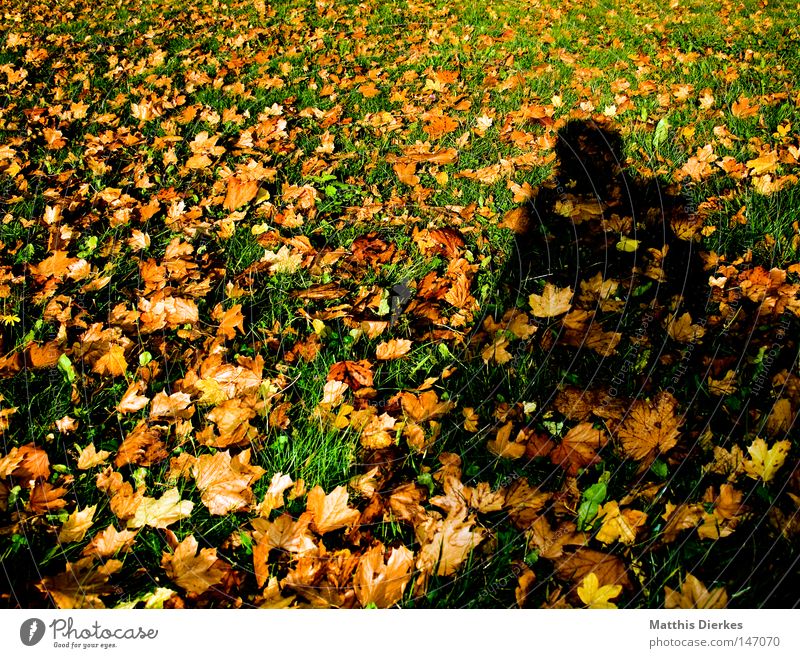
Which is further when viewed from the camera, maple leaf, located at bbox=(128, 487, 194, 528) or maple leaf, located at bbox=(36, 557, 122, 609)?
maple leaf, located at bbox=(128, 487, 194, 528)

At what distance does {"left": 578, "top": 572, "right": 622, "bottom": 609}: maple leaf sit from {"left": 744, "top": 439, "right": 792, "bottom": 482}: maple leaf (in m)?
0.57

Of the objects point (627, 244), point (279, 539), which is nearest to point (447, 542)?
point (279, 539)

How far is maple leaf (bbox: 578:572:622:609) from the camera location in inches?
52.8

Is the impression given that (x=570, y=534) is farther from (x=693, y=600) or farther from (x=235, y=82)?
(x=235, y=82)

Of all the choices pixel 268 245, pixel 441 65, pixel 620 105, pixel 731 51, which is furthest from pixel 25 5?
pixel 731 51

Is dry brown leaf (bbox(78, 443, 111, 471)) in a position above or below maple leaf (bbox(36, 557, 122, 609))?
above

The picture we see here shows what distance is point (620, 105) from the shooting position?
3.43m

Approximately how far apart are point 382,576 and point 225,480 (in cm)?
58

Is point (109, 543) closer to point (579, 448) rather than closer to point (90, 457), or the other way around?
point (90, 457)

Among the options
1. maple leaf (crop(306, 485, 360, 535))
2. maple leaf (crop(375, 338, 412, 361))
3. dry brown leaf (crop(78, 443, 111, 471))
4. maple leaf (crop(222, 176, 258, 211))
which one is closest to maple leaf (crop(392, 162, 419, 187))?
maple leaf (crop(222, 176, 258, 211))

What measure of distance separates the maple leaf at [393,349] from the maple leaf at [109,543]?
3.27 ft

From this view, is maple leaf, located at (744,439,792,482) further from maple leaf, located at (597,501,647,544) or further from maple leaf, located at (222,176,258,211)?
maple leaf, located at (222,176,258,211)
